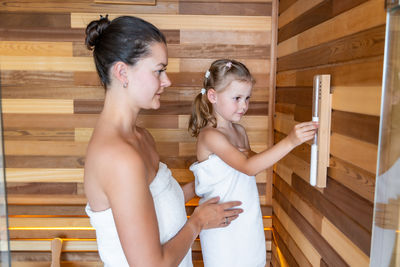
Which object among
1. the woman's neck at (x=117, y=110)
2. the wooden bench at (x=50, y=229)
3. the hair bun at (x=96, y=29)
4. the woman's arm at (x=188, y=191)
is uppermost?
the hair bun at (x=96, y=29)

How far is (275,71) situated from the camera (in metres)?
2.20

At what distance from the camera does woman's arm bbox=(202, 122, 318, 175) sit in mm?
1280

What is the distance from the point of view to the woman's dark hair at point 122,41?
109 cm

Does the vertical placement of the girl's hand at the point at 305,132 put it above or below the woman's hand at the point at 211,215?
above

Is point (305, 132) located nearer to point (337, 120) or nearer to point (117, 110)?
point (337, 120)

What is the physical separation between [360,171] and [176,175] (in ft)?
4.56

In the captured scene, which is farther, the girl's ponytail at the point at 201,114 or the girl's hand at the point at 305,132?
the girl's ponytail at the point at 201,114

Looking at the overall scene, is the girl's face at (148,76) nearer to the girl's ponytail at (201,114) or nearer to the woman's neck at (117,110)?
the woman's neck at (117,110)

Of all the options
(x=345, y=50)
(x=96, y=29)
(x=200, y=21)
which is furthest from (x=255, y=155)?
(x=200, y=21)

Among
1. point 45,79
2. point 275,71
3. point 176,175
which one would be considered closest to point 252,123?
point 275,71

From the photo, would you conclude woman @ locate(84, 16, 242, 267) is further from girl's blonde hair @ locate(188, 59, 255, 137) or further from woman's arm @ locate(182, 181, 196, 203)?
girl's blonde hair @ locate(188, 59, 255, 137)

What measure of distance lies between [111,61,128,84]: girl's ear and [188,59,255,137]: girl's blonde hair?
70 cm

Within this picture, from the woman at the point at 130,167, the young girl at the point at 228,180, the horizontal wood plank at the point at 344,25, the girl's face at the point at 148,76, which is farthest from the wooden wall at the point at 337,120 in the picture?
the girl's face at the point at 148,76

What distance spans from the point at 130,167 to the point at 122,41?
41 cm
